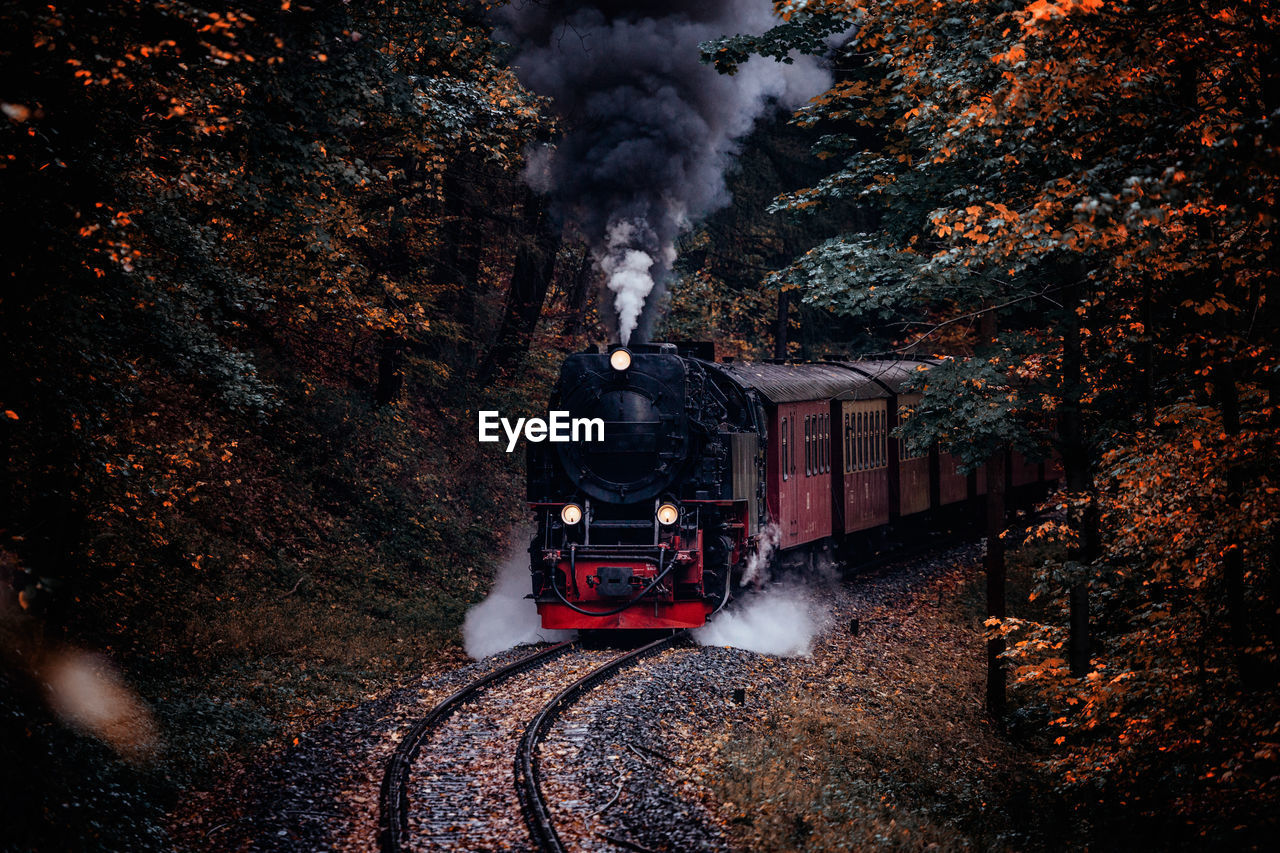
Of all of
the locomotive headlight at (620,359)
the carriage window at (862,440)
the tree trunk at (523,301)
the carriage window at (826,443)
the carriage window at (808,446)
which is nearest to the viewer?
the locomotive headlight at (620,359)

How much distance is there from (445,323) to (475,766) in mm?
10523

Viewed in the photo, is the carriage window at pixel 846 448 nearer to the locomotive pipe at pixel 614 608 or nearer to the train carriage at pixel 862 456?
the train carriage at pixel 862 456

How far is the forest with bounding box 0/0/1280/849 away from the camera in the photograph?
616cm

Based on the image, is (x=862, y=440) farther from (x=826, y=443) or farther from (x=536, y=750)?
(x=536, y=750)

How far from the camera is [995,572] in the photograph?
11141 millimetres

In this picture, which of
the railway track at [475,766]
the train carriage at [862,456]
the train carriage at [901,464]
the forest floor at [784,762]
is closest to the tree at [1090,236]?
the forest floor at [784,762]

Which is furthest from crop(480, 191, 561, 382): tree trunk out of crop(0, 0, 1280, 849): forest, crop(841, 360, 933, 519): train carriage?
crop(841, 360, 933, 519): train carriage

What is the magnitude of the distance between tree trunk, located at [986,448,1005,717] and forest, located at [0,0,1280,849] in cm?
9

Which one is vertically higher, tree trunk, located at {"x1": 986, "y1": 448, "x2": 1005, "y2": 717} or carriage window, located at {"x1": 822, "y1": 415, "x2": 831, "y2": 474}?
carriage window, located at {"x1": 822, "y1": 415, "x2": 831, "y2": 474}

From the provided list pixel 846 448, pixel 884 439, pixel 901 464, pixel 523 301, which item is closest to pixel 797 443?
pixel 846 448

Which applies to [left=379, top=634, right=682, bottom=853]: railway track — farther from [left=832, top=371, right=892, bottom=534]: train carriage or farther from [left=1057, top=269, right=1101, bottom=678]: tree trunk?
[left=832, top=371, right=892, bottom=534]: train carriage

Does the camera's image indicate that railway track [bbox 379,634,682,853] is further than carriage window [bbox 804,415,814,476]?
No

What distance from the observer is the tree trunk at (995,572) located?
11086 mm

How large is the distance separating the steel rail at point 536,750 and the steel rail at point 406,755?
843mm
